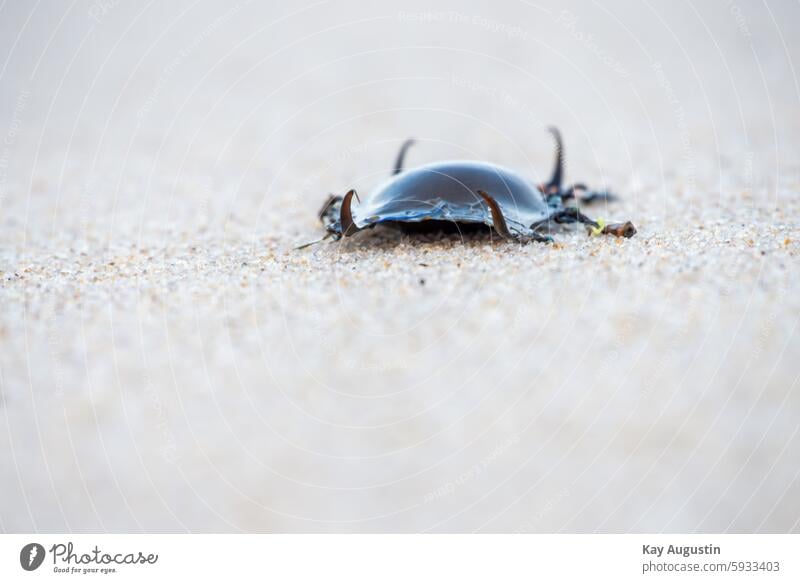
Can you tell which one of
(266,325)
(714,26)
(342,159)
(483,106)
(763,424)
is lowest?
(763,424)

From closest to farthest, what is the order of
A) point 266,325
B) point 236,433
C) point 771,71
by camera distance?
1. point 236,433
2. point 266,325
3. point 771,71

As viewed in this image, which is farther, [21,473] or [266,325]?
[266,325]

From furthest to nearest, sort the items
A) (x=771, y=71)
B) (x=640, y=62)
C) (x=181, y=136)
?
1. (x=640, y=62)
2. (x=771, y=71)
3. (x=181, y=136)

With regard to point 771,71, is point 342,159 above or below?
below

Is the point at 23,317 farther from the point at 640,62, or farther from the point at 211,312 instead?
the point at 640,62

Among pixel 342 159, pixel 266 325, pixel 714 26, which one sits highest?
pixel 714 26

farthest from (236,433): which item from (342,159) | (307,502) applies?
(342,159)

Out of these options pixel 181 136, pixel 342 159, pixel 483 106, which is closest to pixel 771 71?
pixel 483 106

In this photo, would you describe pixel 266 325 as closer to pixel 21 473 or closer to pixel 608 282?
pixel 21 473

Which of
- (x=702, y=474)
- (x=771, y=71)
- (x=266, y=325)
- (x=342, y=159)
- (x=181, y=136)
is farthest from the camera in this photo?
(x=771, y=71)
